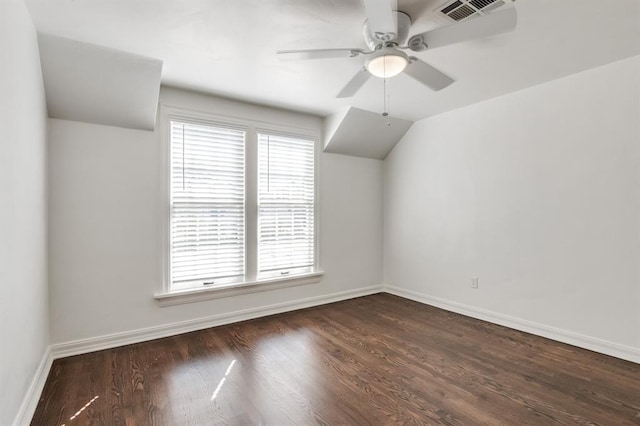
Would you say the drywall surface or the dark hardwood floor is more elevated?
the drywall surface

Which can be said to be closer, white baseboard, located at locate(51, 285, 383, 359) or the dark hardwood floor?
the dark hardwood floor

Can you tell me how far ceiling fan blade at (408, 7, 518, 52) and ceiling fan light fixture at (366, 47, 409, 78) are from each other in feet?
0.29

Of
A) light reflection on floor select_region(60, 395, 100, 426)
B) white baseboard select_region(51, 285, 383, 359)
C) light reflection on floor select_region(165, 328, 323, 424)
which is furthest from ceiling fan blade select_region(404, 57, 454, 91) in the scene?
light reflection on floor select_region(60, 395, 100, 426)

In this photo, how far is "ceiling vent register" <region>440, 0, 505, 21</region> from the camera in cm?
183

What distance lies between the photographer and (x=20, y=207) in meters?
1.80

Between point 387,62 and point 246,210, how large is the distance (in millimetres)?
2294

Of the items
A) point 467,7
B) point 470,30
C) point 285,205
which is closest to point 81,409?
point 285,205

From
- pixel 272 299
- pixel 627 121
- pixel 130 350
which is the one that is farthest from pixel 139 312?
pixel 627 121

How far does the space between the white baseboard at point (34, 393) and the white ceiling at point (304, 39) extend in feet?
7.70

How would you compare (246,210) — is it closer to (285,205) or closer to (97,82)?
(285,205)

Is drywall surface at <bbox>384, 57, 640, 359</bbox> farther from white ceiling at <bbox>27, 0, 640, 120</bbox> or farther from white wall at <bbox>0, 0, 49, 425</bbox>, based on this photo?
white wall at <bbox>0, 0, 49, 425</bbox>

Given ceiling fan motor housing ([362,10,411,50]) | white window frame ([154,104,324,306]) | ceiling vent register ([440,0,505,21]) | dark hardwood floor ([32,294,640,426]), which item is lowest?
dark hardwood floor ([32,294,640,426])

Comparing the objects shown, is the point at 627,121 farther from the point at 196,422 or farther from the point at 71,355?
the point at 71,355

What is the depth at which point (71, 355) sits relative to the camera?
2.68 meters
